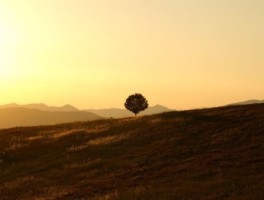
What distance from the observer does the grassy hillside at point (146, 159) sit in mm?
26453

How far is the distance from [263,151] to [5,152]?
27620 millimetres

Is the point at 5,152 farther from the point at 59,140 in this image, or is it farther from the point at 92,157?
the point at 92,157

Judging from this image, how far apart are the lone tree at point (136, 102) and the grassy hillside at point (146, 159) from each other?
38.9m

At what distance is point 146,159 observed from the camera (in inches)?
1458

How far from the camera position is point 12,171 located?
41.7 m

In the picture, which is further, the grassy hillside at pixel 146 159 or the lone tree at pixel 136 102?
the lone tree at pixel 136 102

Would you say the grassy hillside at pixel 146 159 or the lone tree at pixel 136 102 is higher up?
the lone tree at pixel 136 102

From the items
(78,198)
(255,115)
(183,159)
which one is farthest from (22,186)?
(255,115)

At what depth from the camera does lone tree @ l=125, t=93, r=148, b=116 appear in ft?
328

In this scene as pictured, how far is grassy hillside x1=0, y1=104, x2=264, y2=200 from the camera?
2645 cm

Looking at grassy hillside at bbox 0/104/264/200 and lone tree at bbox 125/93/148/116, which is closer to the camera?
grassy hillside at bbox 0/104/264/200

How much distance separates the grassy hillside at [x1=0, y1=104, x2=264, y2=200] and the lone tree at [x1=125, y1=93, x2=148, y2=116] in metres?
38.9

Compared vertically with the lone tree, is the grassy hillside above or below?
below

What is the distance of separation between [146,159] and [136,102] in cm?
6316
